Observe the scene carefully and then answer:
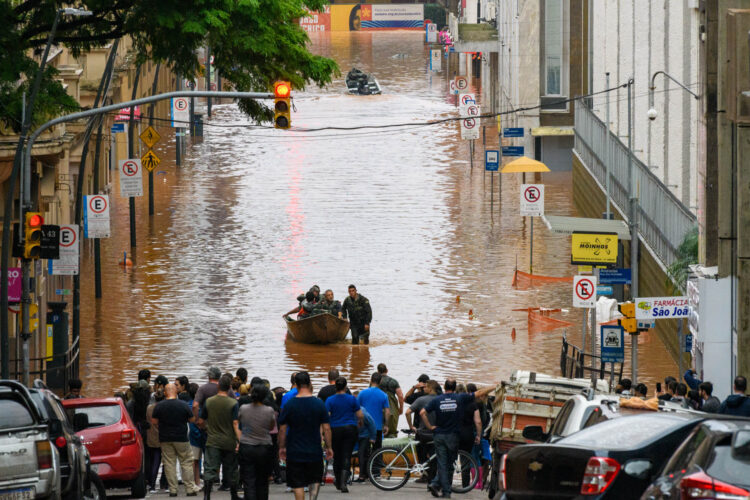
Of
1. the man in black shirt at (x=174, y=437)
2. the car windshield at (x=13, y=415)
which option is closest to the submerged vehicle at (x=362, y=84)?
the man in black shirt at (x=174, y=437)

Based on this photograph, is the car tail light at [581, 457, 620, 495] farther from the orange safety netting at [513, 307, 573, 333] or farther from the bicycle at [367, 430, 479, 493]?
the orange safety netting at [513, 307, 573, 333]

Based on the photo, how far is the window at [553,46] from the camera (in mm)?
63219

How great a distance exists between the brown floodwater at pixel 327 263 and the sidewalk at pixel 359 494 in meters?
10.7

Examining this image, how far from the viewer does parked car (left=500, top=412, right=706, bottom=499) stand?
10.9 m

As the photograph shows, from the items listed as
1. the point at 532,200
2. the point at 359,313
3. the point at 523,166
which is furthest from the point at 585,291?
the point at 523,166

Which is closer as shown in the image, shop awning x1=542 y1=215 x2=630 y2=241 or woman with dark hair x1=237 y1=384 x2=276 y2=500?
woman with dark hair x1=237 y1=384 x2=276 y2=500

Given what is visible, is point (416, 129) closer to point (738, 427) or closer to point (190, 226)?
point (190, 226)

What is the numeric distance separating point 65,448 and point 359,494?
437cm

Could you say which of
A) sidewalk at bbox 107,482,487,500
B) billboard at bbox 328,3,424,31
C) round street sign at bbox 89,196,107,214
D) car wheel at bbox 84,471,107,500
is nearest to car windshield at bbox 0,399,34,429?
car wheel at bbox 84,471,107,500

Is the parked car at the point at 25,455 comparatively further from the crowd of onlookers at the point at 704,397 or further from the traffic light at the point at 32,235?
the traffic light at the point at 32,235

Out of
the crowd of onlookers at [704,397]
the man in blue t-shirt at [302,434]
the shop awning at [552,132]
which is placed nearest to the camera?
the man in blue t-shirt at [302,434]

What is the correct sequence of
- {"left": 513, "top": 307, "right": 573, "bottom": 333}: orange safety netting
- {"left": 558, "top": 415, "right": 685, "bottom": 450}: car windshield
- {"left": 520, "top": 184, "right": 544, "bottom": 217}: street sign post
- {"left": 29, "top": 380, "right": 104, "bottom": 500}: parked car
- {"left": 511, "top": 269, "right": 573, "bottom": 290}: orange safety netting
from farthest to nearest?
{"left": 520, "top": 184, "right": 544, "bottom": 217}: street sign post < {"left": 511, "top": 269, "right": 573, "bottom": 290}: orange safety netting < {"left": 513, "top": 307, "right": 573, "bottom": 333}: orange safety netting < {"left": 29, "top": 380, "right": 104, "bottom": 500}: parked car < {"left": 558, "top": 415, "right": 685, "bottom": 450}: car windshield

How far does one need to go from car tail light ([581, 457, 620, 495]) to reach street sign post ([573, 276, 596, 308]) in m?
16.8

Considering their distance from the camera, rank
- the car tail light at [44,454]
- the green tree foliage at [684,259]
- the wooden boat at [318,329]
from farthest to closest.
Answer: the wooden boat at [318,329] < the green tree foliage at [684,259] < the car tail light at [44,454]
